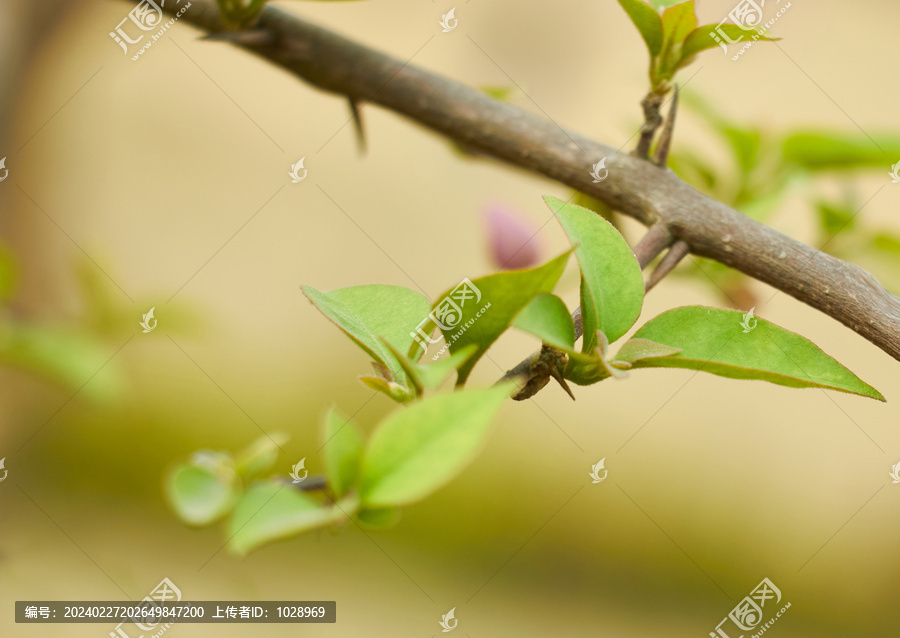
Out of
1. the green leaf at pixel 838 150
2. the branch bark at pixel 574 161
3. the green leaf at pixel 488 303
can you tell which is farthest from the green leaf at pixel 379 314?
the green leaf at pixel 838 150

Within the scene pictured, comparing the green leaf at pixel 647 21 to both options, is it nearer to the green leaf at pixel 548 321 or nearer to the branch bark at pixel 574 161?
the branch bark at pixel 574 161

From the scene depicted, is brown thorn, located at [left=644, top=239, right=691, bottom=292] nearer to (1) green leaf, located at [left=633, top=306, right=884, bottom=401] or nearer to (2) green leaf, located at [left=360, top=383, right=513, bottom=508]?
(1) green leaf, located at [left=633, top=306, right=884, bottom=401]

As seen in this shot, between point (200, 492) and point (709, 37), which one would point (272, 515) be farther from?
point (709, 37)

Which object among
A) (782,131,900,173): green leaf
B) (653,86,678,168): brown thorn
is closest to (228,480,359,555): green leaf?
(653,86,678,168): brown thorn

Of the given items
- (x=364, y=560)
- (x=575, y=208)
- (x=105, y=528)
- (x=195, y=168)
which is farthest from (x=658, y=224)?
(x=195, y=168)

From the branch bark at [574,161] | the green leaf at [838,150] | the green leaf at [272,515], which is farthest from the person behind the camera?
the green leaf at [838,150]

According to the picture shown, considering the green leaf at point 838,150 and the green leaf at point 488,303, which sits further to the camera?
the green leaf at point 838,150

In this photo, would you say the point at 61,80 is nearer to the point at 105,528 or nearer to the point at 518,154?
the point at 105,528

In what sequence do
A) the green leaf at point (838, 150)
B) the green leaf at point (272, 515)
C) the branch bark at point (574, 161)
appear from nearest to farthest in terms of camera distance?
1. the green leaf at point (272, 515)
2. the branch bark at point (574, 161)
3. the green leaf at point (838, 150)

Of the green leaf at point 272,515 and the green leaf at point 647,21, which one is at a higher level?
the green leaf at point 647,21
